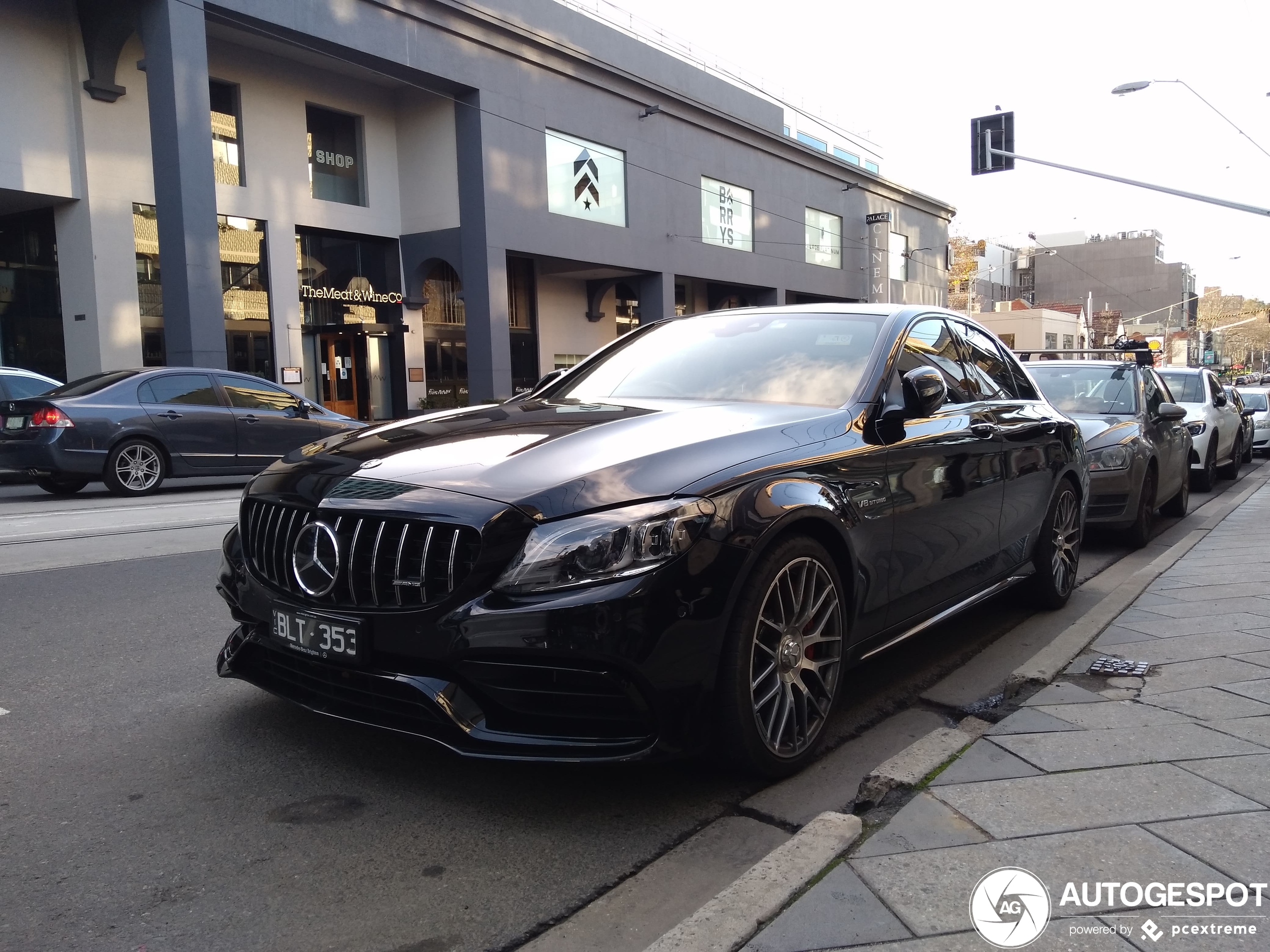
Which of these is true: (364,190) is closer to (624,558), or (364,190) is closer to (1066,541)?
(1066,541)

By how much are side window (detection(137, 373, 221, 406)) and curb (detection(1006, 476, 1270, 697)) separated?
1015cm

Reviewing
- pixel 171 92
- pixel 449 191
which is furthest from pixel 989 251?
pixel 171 92

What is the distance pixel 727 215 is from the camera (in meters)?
33.7

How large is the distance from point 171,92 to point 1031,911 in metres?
19.9

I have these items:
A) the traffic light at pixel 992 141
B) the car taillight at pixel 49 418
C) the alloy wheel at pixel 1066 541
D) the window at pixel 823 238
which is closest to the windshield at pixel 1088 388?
the alloy wheel at pixel 1066 541

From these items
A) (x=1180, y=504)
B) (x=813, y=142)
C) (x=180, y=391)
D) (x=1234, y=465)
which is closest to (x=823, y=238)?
(x=813, y=142)

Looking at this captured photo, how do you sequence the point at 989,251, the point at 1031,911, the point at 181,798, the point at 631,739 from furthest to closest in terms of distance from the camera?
1. the point at 989,251
2. the point at 181,798
3. the point at 631,739
4. the point at 1031,911

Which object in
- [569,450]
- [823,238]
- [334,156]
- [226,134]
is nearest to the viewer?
[569,450]

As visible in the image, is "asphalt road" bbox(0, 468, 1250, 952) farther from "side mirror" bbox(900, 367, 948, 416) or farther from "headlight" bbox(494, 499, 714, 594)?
"side mirror" bbox(900, 367, 948, 416)

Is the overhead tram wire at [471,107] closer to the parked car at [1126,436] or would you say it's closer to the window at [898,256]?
the window at [898,256]

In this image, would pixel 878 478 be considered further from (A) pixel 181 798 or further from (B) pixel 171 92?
(B) pixel 171 92

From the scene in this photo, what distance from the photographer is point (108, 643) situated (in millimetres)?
4758

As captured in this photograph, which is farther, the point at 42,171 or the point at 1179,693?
the point at 42,171

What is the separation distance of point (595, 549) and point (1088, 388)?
7.73 meters
